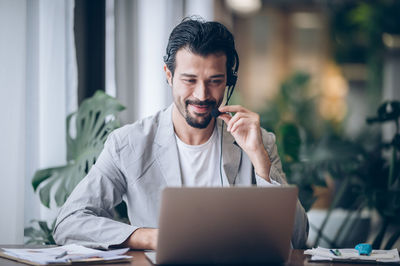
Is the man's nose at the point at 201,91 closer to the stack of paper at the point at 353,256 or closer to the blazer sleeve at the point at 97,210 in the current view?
the blazer sleeve at the point at 97,210

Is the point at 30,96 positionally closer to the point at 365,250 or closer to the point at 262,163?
the point at 262,163

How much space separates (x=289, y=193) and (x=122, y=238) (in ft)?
1.81

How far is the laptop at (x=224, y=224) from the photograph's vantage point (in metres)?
1.24

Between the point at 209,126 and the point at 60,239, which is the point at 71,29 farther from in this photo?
the point at 60,239

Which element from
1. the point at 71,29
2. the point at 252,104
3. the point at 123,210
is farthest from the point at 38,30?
the point at 252,104

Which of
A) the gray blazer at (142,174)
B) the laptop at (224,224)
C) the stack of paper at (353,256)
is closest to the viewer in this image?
the laptop at (224,224)

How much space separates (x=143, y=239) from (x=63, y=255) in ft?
0.84

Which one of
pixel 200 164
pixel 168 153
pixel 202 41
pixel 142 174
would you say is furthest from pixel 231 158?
pixel 202 41

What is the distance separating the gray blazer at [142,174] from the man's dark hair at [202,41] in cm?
24

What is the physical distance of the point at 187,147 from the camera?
6.84ft

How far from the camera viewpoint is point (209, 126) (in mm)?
2109

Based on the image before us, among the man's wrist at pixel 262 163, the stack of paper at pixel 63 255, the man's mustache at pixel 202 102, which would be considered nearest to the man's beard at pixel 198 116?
the man's mustache at pixel 202 102

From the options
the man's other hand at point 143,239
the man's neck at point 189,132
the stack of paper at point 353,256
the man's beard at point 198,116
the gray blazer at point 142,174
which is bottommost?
the stack of paper at point 353,256

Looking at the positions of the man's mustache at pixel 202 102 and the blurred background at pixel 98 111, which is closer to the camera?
the man's mustache at pixel 202 102
